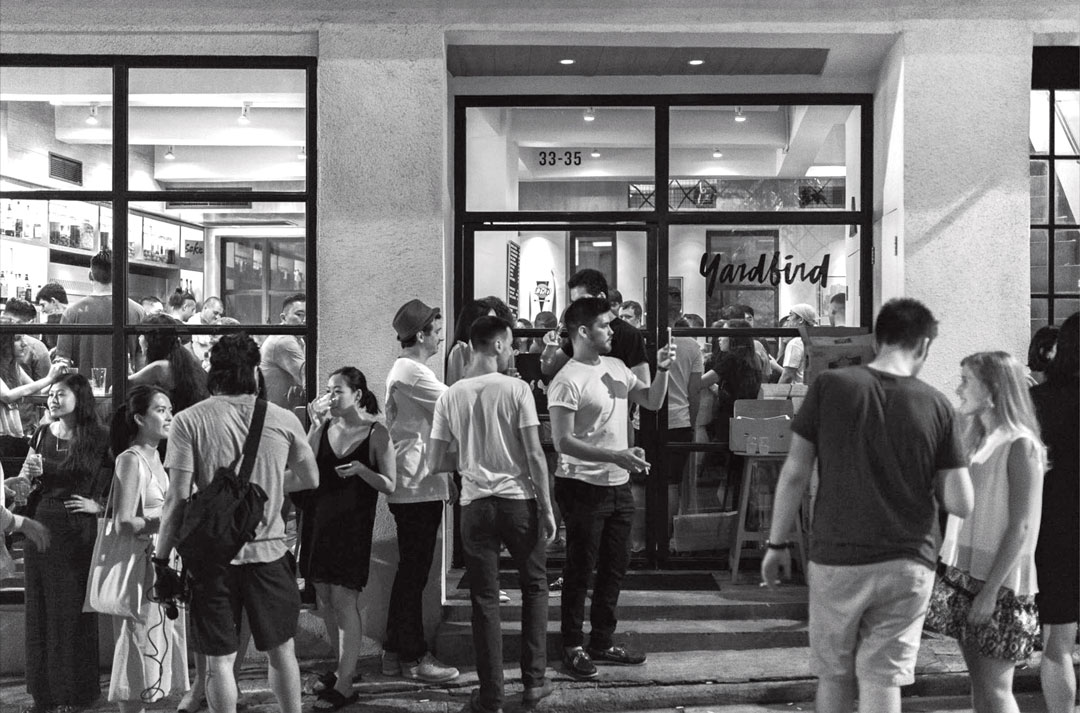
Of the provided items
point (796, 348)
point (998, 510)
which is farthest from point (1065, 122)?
point (998, 510)

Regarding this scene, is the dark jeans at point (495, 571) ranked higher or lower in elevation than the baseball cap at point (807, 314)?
lower

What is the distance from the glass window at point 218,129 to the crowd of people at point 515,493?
844 mm

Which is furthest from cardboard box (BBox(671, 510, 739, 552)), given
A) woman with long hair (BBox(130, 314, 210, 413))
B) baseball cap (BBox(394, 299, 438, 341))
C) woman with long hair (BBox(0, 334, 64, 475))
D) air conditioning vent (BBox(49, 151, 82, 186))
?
air conditioning vent (BBox(49, 151, 82, 186))

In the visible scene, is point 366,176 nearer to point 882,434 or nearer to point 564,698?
point 564,698

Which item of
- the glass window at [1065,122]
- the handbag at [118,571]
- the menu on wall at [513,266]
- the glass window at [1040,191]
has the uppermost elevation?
the glass window at [1065,122]

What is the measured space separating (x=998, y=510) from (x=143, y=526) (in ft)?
12.9

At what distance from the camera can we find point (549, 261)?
8.05 meters

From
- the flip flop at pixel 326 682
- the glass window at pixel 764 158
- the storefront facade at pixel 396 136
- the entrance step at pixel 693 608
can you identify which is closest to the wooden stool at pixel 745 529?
the entrance step at pixel 693 608

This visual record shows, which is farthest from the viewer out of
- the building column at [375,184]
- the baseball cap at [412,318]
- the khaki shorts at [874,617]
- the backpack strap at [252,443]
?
the building column at [375,184]

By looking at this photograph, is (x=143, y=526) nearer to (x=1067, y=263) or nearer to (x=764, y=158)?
(x=764, y=158)

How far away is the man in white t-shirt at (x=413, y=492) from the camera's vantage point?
642cm

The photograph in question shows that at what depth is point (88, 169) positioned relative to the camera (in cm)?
736

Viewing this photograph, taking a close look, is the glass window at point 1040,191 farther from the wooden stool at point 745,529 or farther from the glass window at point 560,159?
the glass window at point 560,159

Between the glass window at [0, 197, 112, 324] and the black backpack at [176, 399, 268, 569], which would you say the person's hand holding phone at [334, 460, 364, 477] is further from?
the glass window at [0, 197, 112, 324]
